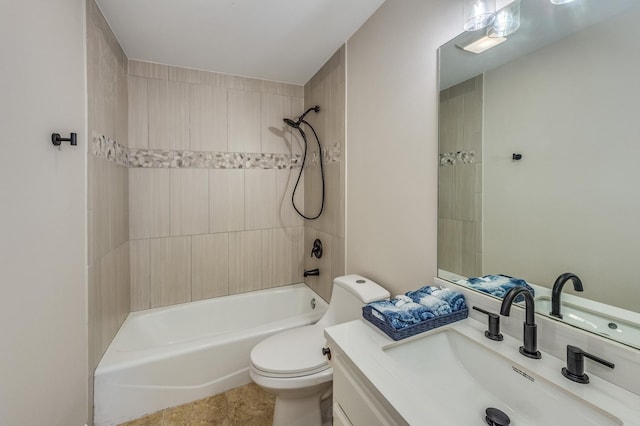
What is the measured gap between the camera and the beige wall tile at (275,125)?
244 centimetres

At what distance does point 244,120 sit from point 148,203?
1081 mm

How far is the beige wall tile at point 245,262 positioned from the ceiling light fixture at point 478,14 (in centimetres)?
211

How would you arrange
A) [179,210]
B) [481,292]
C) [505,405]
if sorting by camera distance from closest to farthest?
[505,405]
[481,292]
[179,210]

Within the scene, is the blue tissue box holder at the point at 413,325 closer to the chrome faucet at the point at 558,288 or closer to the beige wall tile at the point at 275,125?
the chrome faucet at the point at 558,288

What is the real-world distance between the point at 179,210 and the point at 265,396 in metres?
1.57

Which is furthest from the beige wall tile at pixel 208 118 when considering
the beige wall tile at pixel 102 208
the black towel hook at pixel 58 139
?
the black towel hook at pixel 58 139

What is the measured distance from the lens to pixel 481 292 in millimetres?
979

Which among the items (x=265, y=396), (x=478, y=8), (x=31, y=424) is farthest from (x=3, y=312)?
(x=478, y=8)

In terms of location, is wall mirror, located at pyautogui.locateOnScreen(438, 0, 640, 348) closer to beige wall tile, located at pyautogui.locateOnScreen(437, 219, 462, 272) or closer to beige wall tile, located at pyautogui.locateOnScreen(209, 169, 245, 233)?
beige wall tile, located at pyautogui.locateOnScreen(437, 219, 462, 272)

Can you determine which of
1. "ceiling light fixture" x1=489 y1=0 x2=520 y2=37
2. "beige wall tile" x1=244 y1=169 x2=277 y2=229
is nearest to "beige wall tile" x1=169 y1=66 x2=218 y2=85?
"beige wall tile" x1=244 y1=169 x2=277 y2=229

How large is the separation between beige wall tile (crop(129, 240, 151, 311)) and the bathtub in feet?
0.29

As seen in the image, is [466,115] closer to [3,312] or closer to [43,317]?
[3,312]

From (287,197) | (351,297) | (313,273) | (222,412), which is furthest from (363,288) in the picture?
(287,197)

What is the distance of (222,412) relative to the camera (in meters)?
1.57
